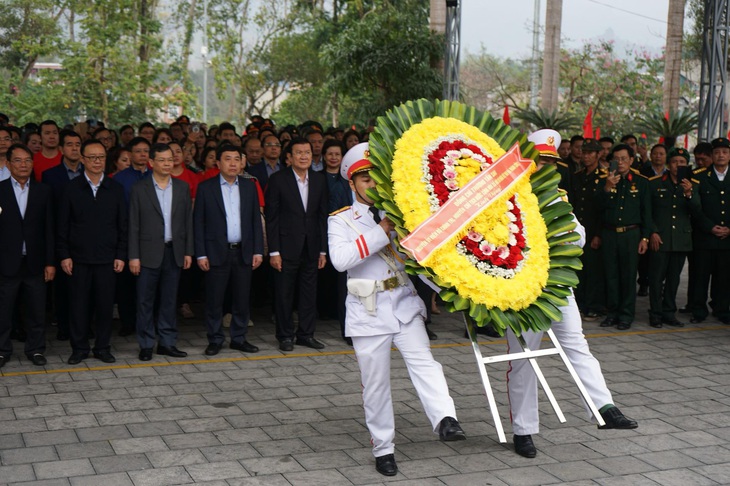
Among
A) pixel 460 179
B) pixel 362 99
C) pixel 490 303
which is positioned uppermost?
pixel 362 99

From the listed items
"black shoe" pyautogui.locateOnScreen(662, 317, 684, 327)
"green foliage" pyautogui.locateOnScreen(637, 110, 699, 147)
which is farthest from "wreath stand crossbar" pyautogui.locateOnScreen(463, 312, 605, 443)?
"green foliage" pyautogui.locateOnScreen(637, 110, 699, 147)

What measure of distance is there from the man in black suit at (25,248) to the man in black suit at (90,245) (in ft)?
0.45

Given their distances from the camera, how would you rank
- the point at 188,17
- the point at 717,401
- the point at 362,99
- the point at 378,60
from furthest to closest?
the point at 188,17 < the point at 362,99 < the point at 378,60 < the point at 717,401

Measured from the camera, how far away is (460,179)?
5301 millimetres

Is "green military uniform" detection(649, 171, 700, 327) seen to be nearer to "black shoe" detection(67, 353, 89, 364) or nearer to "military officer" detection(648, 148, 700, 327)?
"military officer" detection(648, 148, 700, 327)

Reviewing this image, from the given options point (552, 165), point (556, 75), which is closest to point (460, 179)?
point (552, 165)

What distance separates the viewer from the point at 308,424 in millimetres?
6379

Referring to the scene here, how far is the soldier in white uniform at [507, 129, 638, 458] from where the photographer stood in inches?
226

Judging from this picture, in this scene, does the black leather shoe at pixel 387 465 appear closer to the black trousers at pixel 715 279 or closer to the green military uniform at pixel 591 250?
the green military uniform at pixel 591 250

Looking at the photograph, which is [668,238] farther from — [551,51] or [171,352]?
[551,51]

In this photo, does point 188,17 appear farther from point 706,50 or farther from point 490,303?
point 490,303

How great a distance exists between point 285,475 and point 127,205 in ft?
13.5

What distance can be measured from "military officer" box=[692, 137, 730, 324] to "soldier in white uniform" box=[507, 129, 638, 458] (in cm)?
484

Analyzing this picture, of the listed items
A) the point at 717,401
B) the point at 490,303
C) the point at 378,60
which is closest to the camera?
the point at 490,303
